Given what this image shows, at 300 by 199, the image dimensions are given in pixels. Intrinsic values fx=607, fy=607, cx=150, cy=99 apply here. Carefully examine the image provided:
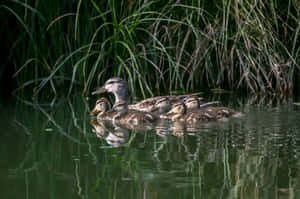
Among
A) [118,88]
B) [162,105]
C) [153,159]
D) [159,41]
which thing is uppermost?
[159,41]

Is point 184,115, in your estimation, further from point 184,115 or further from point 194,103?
point 194,103

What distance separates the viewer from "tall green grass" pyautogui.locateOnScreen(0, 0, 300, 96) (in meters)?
6.83

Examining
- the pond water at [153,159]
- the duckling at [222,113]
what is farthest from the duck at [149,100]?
the pond water at [153,159]

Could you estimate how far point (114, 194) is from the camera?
3010 mm

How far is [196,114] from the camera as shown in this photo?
18.7 ft

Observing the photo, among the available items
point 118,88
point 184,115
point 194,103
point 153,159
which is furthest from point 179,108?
point 153,159

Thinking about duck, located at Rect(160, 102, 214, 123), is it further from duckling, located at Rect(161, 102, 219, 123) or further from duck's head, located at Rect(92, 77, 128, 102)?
duck's head, located at Rect(92, 77, 128, 102)

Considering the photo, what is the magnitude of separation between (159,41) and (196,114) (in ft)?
6.18

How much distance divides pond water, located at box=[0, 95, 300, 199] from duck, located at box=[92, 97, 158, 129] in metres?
0.27

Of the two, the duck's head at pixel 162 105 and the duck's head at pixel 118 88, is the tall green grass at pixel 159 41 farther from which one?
the duck's head at pixel 162 105

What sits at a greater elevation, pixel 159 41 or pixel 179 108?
pixel 159 41

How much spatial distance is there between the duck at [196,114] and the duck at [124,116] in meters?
0.22

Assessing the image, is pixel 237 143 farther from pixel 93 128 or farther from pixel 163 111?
pixel 163 111

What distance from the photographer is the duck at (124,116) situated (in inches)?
222
